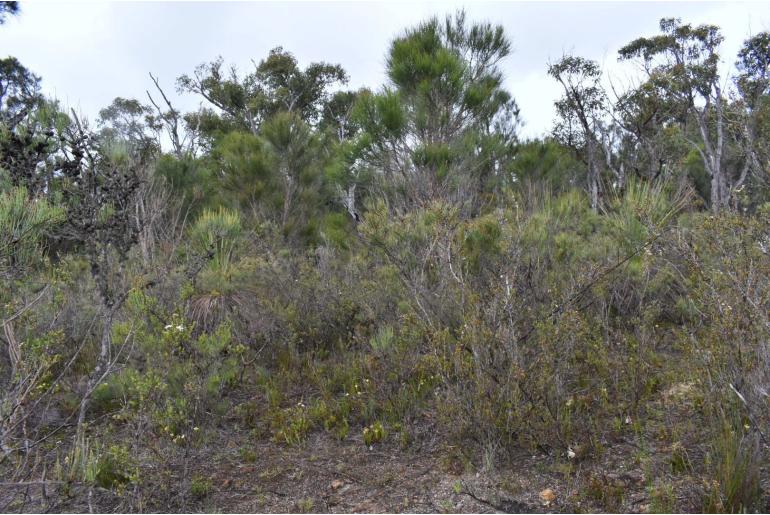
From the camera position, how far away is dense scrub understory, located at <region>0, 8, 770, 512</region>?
8.66 ft

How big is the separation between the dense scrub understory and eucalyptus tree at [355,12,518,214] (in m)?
0.51

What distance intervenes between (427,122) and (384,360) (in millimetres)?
4060

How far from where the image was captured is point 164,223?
7.55m

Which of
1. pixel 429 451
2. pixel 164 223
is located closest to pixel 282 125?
pixel 164 223

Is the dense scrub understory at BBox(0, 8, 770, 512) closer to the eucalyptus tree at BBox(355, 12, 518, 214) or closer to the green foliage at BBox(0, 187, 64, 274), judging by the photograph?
the green foliage at BBox(0, 187, 64, 274)

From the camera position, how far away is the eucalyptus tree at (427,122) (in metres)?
6.50

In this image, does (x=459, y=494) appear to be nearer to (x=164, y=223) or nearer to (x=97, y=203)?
(x=97, y=203)

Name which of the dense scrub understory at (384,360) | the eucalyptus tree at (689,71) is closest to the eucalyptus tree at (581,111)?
the eucalyptus tree at (689,71)

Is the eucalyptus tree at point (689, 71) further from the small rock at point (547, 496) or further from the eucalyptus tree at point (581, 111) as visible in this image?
the small rock at point (547, 496)

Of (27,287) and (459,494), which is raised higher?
(27,287)

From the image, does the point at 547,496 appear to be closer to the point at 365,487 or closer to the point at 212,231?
the point at 365,487

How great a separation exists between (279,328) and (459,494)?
8.22 ft

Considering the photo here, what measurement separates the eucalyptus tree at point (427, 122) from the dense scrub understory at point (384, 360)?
1.66 feet

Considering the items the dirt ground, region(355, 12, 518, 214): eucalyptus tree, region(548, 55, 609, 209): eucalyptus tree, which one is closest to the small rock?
the dirt ground
